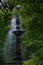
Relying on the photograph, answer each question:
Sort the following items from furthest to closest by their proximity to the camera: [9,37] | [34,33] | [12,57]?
[9,37]
[12,57]
[34,33]

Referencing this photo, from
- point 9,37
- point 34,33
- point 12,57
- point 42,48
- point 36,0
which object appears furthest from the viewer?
point 9,37

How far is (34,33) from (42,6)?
38 cm

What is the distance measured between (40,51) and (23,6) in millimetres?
846

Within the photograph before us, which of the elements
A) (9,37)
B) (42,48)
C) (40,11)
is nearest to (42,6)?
(40,11)

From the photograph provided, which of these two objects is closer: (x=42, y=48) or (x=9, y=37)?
(x=42, y=48)

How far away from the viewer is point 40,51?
321 cm

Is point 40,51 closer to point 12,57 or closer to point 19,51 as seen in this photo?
point 19,51

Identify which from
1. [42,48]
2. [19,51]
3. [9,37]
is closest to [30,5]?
[42,48]

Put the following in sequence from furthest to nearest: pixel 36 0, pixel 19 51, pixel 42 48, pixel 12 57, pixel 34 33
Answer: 1. pixel 12 57
2. pixel 19 51
3. pixel 34 33
4. pixel 36 0
5. pixel 42 48

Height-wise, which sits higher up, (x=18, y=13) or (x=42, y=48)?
Result: (x=18, y=13)

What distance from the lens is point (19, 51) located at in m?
10.7

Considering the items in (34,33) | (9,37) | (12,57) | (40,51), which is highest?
(9,37)

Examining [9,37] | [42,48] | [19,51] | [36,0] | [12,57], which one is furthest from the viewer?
[9,37]

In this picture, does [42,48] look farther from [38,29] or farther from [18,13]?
[18,13]
